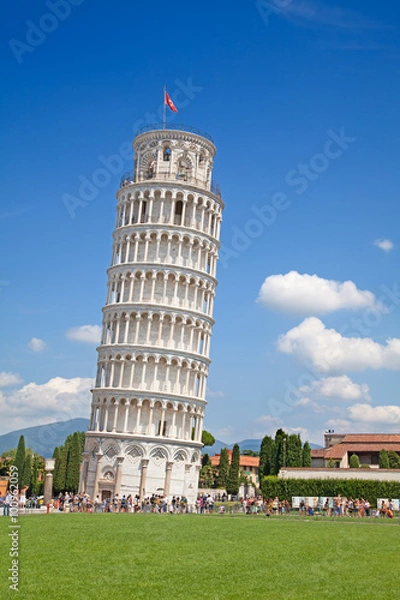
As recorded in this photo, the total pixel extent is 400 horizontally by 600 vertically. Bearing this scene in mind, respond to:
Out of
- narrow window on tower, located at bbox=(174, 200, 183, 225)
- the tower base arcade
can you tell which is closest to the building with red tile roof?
the tower base arcade

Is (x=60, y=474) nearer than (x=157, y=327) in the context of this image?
No

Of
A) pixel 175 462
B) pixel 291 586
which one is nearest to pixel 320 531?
pixel 291 586

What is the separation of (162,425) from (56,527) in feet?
116

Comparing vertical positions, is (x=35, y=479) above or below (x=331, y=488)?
below

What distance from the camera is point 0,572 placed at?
18875mm

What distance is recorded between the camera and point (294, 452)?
77.3m

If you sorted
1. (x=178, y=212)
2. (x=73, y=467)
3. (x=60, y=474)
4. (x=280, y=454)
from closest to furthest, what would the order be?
(x=178, y=212)
(x=280, y=454)
(x=73, y=467)
(x=60, y=474)

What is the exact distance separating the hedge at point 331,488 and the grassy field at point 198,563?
93.6 ft

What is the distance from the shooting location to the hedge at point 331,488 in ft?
198

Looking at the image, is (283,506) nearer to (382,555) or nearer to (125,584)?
(382,555)

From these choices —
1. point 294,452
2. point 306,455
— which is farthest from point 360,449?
point 294,452

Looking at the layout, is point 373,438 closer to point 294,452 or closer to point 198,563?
point 294,452

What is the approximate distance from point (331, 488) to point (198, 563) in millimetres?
43970

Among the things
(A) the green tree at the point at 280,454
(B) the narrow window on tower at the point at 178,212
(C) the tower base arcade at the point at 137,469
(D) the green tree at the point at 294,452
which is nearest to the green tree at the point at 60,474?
(C) the tower base arcade at the point at 137,469
